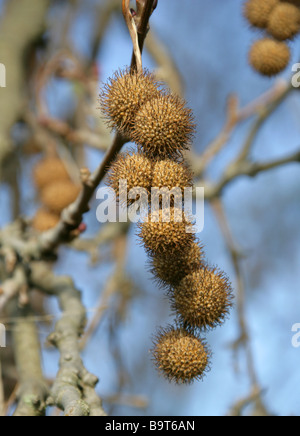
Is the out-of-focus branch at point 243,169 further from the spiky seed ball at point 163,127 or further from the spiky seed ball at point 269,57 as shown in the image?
the spiky seed ball at point 163,127

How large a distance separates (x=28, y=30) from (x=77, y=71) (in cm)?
52

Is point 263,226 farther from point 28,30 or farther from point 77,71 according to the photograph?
point 28,30

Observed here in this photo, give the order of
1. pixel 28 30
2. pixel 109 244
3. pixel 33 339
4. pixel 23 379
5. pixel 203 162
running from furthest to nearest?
pixel 109 244
pixel 28 30
pixel 203 162
pixel 33 339
pixel 23 379

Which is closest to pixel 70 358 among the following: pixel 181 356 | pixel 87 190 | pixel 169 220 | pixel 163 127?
pixel 181 356

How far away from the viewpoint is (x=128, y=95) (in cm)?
195

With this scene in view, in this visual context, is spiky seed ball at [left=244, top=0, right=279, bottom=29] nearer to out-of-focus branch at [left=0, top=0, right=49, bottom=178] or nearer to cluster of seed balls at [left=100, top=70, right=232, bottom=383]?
cluster of seed balls at [left=100, top=70, right=232, bottom=383]

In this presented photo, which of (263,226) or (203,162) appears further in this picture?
(263,226)

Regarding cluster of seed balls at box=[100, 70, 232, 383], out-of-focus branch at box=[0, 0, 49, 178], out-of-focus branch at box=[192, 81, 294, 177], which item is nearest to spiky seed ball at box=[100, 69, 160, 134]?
cluster of seed balls at box=[100, 70, 232, 383]

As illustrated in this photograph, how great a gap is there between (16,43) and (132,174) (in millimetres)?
2567

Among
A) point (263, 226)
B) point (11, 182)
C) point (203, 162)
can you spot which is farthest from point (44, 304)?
point (263, 226)

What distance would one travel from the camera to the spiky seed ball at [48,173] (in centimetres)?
365

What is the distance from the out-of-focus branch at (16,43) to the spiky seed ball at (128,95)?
211cm

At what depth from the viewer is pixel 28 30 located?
13.4 feet

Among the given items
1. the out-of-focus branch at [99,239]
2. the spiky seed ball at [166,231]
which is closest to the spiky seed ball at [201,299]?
Answer: the spiky seed ball at [166,231]
